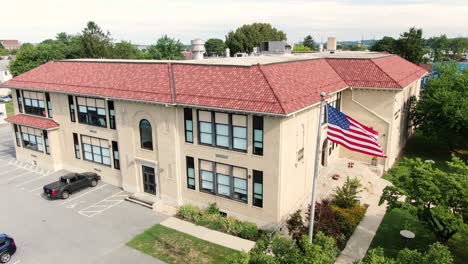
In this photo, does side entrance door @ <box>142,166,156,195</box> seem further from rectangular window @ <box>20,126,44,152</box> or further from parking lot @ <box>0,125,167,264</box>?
rectangular window @ <box>20,126,44,152</box>

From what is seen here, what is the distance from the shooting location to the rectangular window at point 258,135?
68.8ft

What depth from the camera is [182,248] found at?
66.1ft

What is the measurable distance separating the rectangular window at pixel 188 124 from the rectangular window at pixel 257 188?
17.4ft

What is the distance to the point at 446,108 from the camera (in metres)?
33.1

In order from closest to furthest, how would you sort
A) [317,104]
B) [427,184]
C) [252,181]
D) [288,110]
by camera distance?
[427,184]
[288,110]
[252,181]
[317,104]

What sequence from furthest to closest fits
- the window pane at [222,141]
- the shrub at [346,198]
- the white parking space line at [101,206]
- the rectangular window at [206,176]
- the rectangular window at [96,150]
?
the rectangular window at [96,150] → the white parking space line at [101,206] → the shrub at [346,198] → the rectangular window at [206,176] → the window pane at [222,141]

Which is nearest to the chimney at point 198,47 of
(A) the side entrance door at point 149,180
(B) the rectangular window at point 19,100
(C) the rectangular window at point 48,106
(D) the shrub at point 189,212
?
(C) the rectangular window at point 48,106

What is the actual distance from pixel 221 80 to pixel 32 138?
876 inches

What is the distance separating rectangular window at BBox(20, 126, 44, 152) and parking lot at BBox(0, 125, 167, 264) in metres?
3.49

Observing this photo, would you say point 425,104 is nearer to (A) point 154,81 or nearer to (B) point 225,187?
(B) point 225,187

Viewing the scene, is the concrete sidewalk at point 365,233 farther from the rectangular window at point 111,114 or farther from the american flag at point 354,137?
the rectangular window at point 111,114

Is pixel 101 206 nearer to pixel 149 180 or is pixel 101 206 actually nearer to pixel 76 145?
pixel 149 180

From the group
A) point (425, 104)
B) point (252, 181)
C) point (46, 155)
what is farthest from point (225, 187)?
point (425, 104)

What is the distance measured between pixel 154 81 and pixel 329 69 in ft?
53.9
